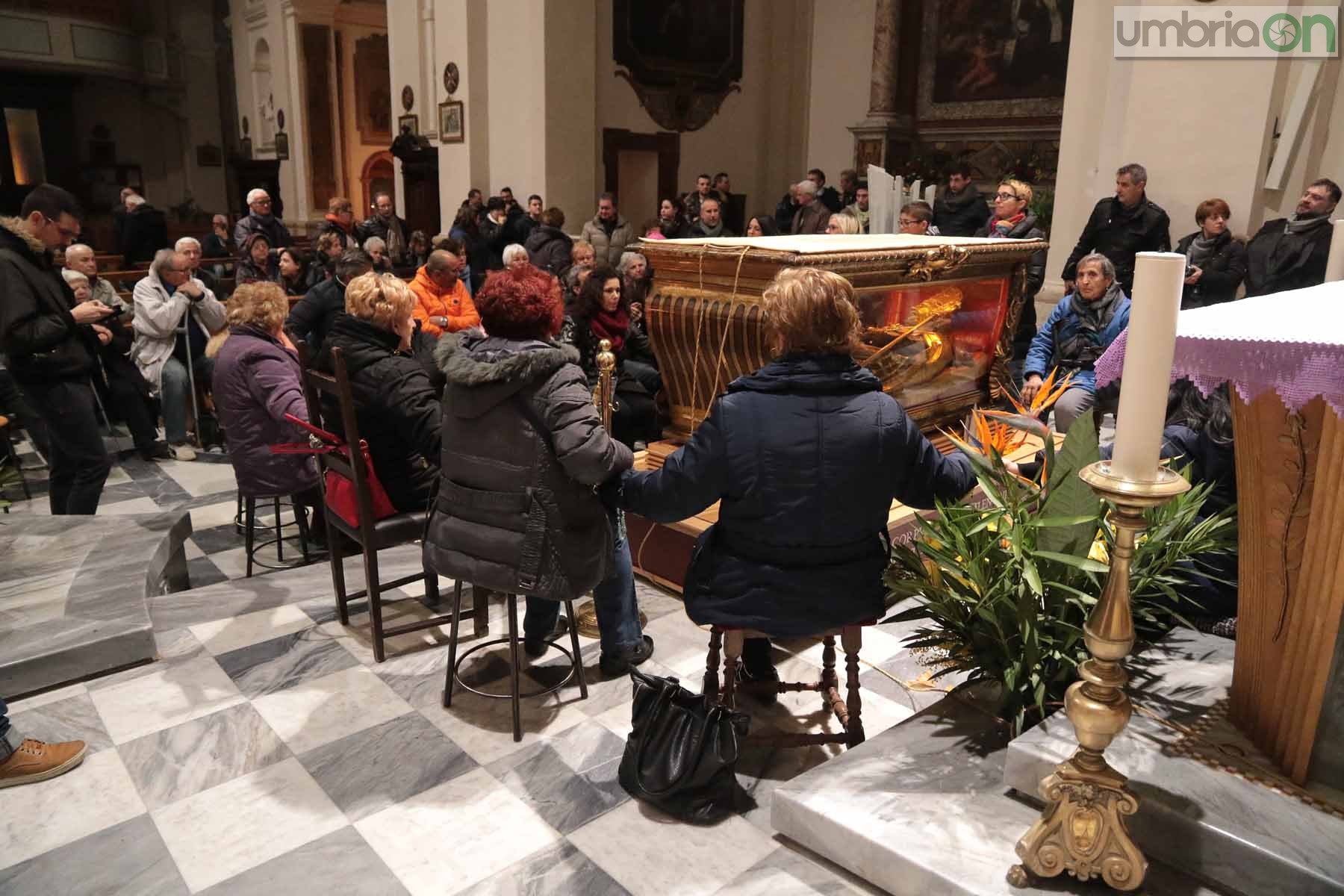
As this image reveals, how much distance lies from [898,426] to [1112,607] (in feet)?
2.83

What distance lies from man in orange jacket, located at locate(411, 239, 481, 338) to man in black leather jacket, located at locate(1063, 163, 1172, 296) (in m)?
4.16

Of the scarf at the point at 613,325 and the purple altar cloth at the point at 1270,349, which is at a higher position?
the purple altar cloth at the point at 1270,349

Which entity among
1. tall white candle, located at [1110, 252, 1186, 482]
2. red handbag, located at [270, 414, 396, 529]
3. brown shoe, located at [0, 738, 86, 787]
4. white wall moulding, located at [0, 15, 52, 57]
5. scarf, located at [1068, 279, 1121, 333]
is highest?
white wall moulding, located at [0, 15, 52, 57]

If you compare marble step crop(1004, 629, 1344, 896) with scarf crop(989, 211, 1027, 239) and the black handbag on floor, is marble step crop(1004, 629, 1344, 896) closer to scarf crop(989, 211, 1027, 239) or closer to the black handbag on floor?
the black handbag on floor

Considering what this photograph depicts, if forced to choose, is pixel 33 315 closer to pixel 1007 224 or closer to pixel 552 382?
pixel 552 382

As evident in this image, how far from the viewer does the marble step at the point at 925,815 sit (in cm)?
206

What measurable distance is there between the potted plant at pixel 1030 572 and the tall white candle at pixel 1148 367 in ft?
2.30

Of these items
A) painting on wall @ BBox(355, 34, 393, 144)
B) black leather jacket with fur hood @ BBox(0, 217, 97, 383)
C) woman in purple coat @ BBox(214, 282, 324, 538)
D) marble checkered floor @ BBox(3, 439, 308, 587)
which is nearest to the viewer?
black leather jacket with fur hood @ BBox(0, 217, 97, 383)

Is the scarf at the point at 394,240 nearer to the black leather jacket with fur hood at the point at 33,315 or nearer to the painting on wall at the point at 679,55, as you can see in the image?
the painting on wall at the point at 679,55

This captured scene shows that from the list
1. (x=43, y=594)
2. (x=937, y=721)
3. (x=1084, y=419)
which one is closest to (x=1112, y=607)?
(x=1084, y=419)

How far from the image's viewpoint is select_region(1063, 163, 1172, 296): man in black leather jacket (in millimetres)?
6582

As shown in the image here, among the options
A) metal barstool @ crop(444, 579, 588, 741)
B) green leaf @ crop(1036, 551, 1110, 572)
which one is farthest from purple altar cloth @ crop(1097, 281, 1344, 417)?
metal barstool @ crop(444, 579, 588, 741)
